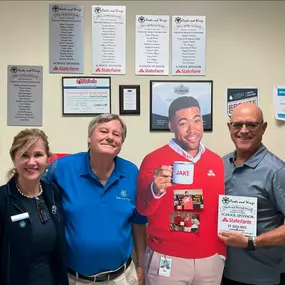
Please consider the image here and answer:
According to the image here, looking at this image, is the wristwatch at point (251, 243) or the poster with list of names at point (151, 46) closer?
the wristwatch at point (251, 243)

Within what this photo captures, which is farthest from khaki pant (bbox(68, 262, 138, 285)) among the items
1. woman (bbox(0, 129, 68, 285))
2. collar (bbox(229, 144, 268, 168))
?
collar (bbox(229, 144, 268, 168))

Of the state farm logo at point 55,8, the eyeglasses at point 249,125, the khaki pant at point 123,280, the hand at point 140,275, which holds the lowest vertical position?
the hand at point 140,275

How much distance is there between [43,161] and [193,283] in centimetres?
101

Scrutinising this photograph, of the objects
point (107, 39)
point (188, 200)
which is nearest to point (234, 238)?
point (188, 200)

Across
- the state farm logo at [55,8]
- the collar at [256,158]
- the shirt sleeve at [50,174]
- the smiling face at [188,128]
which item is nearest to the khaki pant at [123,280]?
the shirt sleeve at [50,174]

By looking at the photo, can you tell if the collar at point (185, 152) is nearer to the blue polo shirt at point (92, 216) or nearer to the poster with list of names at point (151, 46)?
the blue polo shirt at point (92, 216)

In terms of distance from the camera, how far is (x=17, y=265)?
1.50m

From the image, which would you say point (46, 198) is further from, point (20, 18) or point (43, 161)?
point (20, 18)

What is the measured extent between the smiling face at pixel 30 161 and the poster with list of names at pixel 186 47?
103 centimetres

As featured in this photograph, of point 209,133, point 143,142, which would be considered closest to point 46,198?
point 143,142

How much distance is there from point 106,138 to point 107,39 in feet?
2.51

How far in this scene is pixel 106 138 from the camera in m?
1.79

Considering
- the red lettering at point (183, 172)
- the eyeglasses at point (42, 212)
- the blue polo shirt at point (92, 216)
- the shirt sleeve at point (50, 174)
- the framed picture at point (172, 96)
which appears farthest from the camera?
the framed picture at point (172, 96)

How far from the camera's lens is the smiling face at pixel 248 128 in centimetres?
188
